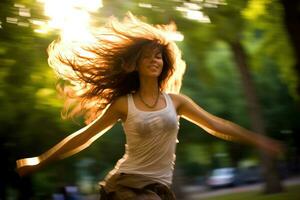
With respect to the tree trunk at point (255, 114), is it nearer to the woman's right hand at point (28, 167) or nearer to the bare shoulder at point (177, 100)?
the bare shoulder at point (177, 100)

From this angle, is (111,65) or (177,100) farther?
(111,65)

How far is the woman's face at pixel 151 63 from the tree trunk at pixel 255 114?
696 inches

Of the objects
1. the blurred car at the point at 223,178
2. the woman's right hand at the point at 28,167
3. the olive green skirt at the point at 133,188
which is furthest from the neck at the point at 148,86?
the blurred car at the point at 223,178

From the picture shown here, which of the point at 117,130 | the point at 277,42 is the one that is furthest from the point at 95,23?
the point at 117,130

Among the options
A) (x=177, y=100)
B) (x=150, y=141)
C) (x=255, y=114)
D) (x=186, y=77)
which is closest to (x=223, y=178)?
(x=255, y=114)

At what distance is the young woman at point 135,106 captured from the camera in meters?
4.16

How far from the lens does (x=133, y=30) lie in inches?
181

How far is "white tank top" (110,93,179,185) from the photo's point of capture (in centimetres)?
412

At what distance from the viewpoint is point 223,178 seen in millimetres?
49000

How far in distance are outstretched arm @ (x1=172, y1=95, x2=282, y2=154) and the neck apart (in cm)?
14

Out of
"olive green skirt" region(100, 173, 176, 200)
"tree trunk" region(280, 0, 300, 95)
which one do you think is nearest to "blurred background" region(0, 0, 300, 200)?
"tree trunk" region(280, 0, 300, 95)

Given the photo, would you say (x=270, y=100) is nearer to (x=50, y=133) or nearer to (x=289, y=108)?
(x=289, y=108)

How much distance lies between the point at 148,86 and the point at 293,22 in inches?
202

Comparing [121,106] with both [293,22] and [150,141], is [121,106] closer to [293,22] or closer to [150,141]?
[150,141]
